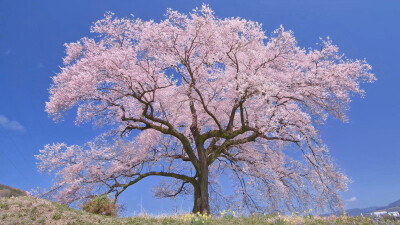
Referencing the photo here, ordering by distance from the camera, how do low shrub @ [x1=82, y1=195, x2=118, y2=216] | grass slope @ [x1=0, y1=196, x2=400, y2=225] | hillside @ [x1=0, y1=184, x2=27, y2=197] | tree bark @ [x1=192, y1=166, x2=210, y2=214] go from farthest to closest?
tree bark @ [x1=192, y1=166, x2=210, y2=214]
hillside @ [x1=0, y1=184, x2=27, y2=197]
low shrub @ [x1=82, y1=195, x2=118, y2=216]
grass slope @ [x1=0, y1=196, x2=400, y2=225]

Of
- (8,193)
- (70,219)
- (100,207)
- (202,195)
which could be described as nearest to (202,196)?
(202,195)

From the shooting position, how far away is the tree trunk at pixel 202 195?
1677 cm

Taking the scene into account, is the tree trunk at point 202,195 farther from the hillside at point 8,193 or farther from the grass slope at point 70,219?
the hillside at point 8,193

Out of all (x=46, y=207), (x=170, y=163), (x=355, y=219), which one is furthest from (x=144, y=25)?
(x=355, y=219)

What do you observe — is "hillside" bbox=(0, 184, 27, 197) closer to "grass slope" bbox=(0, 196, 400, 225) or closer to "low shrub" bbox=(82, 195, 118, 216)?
"grass slope" bbox=(0, 196, 400, 225)

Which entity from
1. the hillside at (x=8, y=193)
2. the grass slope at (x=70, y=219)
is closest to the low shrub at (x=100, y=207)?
the grass slope at (x=70, y=219)

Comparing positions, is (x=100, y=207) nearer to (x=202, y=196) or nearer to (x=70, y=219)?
(x=70, y=219)

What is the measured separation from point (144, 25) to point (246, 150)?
31.1 feet

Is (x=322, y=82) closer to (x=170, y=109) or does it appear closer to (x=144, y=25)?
(x=170, y=109)

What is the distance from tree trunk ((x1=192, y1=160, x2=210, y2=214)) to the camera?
16.8 metres

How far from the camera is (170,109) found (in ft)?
60.0

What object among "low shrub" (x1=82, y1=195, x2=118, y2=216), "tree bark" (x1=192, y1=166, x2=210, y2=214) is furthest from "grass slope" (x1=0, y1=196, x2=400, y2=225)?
"tree bark" (x1=192, y1=166, x2=210, y2=214)

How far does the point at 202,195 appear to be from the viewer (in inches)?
676

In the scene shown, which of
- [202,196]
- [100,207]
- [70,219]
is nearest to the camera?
[70,219]
